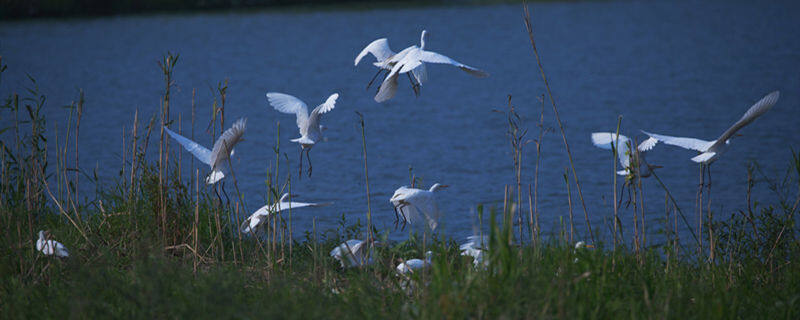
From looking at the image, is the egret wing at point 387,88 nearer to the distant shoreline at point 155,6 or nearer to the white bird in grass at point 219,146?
the white bird in grass at point 219,146

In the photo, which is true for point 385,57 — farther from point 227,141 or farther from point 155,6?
point 155,6

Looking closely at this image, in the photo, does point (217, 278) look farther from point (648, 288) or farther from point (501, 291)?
point (648, 288)

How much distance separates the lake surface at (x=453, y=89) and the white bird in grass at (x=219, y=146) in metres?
0.59

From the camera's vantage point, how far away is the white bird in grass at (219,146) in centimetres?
283

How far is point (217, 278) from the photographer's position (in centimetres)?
258

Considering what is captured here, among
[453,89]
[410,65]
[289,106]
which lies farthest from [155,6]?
[410,65]

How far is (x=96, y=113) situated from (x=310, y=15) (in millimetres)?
15481

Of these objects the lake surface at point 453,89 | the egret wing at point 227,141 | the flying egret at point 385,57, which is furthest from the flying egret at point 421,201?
the lake surface at point 453,89

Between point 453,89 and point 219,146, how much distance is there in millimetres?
9623

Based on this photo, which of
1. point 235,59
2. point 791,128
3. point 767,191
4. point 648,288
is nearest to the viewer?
point 648,288

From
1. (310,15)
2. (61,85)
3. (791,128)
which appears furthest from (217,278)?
(310,15)

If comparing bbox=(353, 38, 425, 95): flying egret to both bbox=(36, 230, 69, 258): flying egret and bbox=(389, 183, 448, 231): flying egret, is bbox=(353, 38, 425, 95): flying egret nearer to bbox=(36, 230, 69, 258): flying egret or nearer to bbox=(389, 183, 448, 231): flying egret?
bbox=(389, 183, 448, 231): flying egret

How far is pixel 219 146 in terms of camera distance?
2918 millimetres

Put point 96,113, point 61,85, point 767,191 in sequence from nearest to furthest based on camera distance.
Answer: point 767,191 < point 96,113 < point 61,85
